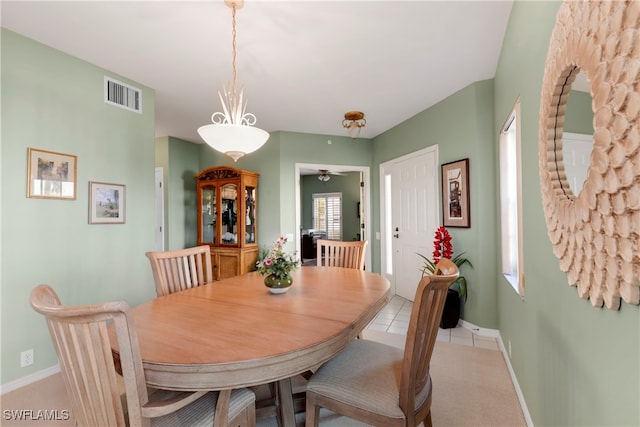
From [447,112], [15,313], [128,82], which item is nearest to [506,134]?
[447,112]

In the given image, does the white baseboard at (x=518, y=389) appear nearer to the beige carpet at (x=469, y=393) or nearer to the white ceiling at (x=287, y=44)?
the beige carpet at (x=469, y=393)

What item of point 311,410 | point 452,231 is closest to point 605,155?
point 311,410

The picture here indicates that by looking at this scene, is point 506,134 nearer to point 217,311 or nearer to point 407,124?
point 407,124

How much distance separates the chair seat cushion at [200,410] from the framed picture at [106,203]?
6.94 feet

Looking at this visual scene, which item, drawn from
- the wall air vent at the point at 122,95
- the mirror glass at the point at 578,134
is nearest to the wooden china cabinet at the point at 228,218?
the wall air vent at the point at 122,95

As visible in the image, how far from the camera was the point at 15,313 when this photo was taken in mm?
2182

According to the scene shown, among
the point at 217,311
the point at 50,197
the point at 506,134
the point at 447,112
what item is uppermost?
the point at 447,112

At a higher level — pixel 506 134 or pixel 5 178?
pixel 506 134

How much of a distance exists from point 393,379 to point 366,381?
0.12 m

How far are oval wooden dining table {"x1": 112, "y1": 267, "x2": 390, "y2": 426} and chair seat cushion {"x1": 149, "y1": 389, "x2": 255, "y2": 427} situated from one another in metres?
0.10

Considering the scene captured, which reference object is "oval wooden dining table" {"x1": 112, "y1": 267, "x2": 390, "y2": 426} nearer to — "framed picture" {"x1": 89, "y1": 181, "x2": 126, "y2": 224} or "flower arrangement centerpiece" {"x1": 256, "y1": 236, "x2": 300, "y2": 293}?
"flower arrangement centerpiece" {"x1": 256, "y1": 236, "x2": 300, "y2": 293}

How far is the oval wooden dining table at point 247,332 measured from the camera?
38.4 inches

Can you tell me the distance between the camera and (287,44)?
237cm

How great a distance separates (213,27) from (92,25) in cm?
86
